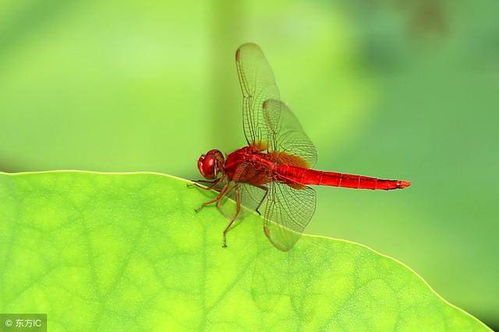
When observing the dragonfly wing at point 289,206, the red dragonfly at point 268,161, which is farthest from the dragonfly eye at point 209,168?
the dragonfly wing at point 289,206

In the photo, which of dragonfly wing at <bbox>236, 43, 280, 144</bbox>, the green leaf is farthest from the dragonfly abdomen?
the green leaf

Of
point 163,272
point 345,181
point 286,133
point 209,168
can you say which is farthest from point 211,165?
point 163,272

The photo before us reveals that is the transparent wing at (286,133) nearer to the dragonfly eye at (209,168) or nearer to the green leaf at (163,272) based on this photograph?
the dragonfly eye at (209,168)

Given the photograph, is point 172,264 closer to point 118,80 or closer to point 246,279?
point 246,279

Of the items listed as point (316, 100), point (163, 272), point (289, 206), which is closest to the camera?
point (163, 272)

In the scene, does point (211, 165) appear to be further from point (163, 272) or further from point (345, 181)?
point (163, 272)

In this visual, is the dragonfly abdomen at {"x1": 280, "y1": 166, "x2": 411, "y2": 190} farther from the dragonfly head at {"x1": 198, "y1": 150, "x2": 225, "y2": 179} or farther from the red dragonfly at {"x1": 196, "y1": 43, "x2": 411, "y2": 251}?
the dragonfly head at {"x1": 198, "y1": 150, "x2": 225, "y2": 179}

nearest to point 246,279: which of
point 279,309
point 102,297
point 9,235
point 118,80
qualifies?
point 279,309
